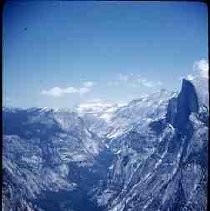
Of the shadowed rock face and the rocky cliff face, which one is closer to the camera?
the rocky cliff face

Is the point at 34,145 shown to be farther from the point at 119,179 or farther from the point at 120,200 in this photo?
the point at 120,200

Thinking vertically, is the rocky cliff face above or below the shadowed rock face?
below

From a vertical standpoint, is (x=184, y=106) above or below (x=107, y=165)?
above

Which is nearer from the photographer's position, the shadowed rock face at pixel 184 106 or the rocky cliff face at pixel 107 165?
the rocky cliff face at pixel 107 165

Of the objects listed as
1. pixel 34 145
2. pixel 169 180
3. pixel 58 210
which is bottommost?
Result: pixel 58 210

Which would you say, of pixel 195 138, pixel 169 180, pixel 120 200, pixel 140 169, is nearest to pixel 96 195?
pixel 120 200

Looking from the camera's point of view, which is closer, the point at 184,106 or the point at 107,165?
the point at 184,106

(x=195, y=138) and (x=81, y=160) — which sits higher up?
(x=195, y=138)

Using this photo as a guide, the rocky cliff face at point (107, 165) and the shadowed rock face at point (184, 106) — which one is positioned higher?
the shadowed rock face at point (184, 106)
